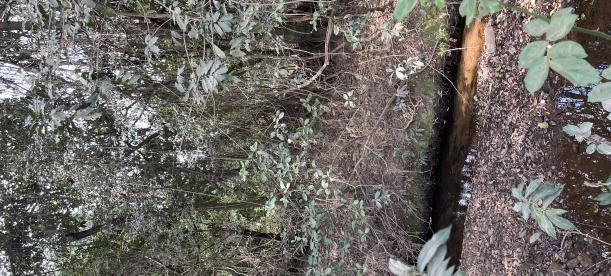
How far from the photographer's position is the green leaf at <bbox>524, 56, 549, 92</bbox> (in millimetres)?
986

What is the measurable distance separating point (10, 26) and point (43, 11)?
2.84ft

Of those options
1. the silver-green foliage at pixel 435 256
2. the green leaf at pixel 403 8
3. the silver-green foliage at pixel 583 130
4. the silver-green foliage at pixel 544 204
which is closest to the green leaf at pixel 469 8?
the green leaf at pixel 403 8

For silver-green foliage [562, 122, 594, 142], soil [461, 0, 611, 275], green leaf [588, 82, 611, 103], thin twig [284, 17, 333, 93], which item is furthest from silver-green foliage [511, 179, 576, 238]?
thin twig [284, 17, 333, 93]

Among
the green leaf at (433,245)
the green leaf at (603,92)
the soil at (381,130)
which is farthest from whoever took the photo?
the soil at (381,130)

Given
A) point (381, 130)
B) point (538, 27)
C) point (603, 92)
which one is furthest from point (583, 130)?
point (381, 130)

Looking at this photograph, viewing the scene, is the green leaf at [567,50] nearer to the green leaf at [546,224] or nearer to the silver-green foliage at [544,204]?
the silver-green foliage at [544,204]

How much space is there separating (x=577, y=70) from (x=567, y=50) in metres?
0.04

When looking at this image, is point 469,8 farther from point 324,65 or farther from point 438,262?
point 324,65

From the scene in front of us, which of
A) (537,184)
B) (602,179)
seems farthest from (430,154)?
(537,184)

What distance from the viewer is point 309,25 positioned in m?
3.95

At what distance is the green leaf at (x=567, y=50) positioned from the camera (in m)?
0.95

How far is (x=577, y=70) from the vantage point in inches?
37.8

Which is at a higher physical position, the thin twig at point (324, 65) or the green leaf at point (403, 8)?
the green leaf at point (403, 8)

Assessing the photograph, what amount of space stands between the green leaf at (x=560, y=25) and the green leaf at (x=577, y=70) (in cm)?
6
